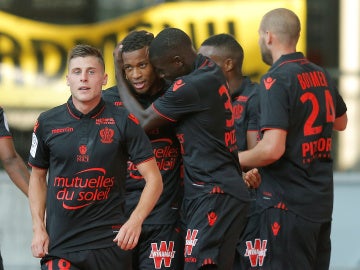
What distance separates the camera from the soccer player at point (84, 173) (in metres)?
6.46

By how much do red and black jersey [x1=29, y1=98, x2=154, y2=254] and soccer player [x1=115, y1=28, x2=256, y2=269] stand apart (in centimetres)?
59

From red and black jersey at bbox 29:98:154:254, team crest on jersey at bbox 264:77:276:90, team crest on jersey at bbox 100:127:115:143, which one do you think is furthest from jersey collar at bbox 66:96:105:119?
team crest on jersey at bbox 264:77:276:90

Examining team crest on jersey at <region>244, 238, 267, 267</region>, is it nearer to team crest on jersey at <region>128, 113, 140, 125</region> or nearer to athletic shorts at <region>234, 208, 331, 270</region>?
athletic shorts at <region>234, 208, 331, 270</region>

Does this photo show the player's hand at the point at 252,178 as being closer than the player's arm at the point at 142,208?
No

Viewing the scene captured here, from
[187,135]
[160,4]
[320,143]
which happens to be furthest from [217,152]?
[160,4]

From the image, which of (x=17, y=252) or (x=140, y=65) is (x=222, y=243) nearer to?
(x=140, y=65)

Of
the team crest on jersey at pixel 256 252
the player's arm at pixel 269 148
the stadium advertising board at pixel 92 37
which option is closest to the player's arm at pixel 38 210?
the player's arm at pixel 269 148

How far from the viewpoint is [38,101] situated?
37.5 feet

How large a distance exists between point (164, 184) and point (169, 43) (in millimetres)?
935

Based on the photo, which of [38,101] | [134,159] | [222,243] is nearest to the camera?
[134,159]

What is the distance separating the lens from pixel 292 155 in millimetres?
7305

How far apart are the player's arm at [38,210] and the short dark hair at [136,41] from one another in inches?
46.4

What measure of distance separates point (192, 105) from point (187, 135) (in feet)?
0.63

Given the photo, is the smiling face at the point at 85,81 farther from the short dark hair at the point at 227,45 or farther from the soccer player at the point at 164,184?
the short dark hair at the point at 227,45
